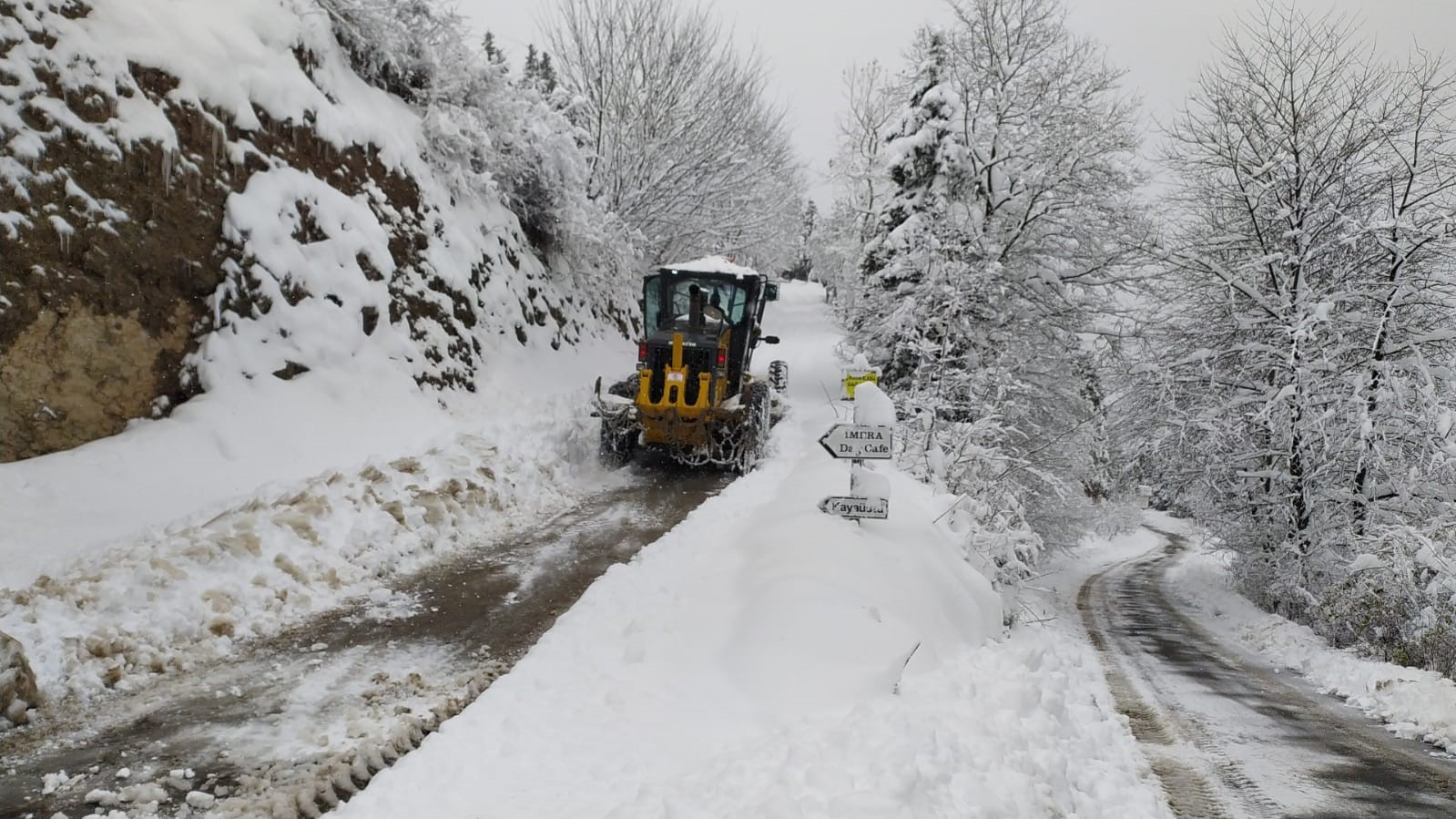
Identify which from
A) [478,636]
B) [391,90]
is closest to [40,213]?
[478,636]

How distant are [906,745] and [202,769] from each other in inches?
122

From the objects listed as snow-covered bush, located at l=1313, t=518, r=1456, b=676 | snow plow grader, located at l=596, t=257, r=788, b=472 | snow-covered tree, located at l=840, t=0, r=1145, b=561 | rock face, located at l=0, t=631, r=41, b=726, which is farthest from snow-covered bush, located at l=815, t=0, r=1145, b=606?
rock face, located at l=0, t=631, r=41, b=726

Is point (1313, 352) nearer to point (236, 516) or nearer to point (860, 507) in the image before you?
point (860, 507)

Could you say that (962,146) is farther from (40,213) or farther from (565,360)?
(40,213)

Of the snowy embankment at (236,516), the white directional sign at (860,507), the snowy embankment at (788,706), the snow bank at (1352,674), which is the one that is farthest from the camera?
the white directional sign at (860,507)

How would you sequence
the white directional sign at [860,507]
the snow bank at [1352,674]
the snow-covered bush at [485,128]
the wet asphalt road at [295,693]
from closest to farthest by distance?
the wet asphalt road at [295,693] < the snow bank at [1352,674] < the white directional sign at [860,507] < the snow-covered bush at [485,128]

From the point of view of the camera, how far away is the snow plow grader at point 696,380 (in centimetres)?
1134

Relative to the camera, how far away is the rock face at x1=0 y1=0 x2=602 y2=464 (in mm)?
6742

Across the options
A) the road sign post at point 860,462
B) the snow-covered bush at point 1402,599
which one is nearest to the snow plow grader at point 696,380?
the road sign post at point 860,462

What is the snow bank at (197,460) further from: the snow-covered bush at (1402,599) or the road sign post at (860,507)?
the snow-covered bush at (1402,599)

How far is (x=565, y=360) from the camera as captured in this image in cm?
1511

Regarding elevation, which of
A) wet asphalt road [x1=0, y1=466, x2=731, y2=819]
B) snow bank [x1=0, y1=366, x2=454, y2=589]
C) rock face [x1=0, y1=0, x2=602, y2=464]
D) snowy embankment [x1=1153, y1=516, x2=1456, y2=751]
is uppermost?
rock face [x1=0, y1=0, x2=602, y2=464]

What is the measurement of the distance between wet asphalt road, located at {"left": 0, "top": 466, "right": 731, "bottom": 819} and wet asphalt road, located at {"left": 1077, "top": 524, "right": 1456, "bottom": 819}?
4352 millimetres

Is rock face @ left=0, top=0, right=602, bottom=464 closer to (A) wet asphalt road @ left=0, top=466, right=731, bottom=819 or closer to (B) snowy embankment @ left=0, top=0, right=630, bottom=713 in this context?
(B) snowy embankment @ left=0, top=0, right=630, bottom=713
